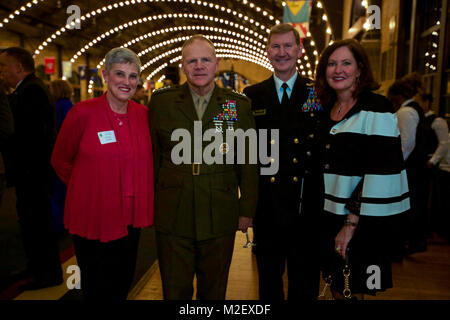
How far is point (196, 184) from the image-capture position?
199 centimetres

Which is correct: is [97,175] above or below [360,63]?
below

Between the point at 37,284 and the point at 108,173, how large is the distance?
5.94 feet

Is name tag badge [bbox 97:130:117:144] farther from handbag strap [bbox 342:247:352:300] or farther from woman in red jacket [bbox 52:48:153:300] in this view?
handbag strap [bbox 342:247:352:300]

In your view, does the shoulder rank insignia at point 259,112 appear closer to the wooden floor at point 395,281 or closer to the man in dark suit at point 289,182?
the man in dark suit at point 289,182

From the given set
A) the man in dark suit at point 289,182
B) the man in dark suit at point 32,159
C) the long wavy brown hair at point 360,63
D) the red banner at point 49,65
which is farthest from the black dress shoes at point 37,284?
the red banner at point 49,65

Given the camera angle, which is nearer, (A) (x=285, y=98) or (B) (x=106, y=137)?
(B) (x=106, y=137)

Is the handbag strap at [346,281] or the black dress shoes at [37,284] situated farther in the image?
the black dress shoes at [37,284]

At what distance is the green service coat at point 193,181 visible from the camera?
1987mm

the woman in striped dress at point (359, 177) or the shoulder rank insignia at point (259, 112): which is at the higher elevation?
the shoulder rank insignia at point (259, 112)

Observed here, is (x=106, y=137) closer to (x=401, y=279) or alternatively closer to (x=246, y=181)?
(x=246, y=181)

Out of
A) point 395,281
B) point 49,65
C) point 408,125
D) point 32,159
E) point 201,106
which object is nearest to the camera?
point 201,106

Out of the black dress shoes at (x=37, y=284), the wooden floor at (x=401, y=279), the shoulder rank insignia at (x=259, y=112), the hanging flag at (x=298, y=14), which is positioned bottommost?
the wooden floor at (x=401, y=279)

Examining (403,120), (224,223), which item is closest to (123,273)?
(224,223)

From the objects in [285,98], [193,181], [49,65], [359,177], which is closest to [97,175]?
[193,181]
